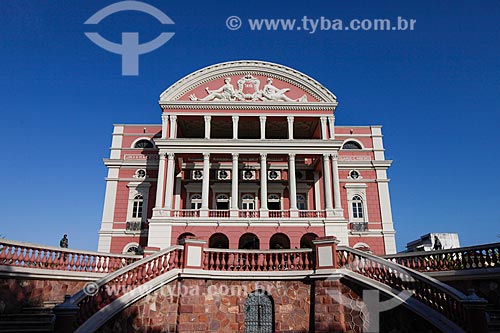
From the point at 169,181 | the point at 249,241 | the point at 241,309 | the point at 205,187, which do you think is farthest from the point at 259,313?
the point at 169,181

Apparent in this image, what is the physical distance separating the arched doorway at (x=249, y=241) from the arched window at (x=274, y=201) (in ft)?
14.6

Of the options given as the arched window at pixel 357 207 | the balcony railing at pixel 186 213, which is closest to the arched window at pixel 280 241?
the balcony railing at pixel 186 213

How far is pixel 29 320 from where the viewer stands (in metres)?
9.03

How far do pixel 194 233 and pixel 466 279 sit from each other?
15668 mm

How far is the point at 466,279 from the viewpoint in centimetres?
1008

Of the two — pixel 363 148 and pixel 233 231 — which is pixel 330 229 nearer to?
pixel 233 231

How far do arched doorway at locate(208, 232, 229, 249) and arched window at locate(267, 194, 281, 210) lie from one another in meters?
5.01

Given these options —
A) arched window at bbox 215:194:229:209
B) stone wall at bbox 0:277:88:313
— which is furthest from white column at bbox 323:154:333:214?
stone wall at bbox 0:277:88:313

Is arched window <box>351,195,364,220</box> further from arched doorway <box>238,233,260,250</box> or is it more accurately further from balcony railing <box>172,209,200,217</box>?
balcony railing <box>172,209,200,217</box>

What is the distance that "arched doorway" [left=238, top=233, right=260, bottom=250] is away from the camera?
2256 cm

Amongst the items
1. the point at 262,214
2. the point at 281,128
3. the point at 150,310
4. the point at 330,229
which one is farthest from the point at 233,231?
the point at 150,310

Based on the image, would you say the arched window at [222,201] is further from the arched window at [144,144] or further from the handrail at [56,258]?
the handrail at [56,258]

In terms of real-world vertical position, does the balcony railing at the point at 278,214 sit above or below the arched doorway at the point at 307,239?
above

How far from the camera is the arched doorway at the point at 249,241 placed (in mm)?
22562
